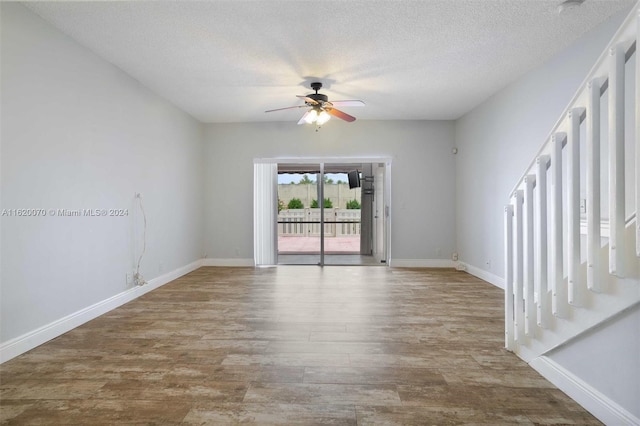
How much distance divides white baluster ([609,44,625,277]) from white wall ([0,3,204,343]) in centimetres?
373

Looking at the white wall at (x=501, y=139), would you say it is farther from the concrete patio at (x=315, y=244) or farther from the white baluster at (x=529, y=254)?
the concrete patio at (x=315, y=244)

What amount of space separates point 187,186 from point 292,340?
3.67 m

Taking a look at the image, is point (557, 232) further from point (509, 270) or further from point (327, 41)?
point (327, 41)

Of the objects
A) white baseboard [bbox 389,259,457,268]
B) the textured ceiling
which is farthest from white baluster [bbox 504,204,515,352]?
white baseboard [bbox 389,259,457,268]

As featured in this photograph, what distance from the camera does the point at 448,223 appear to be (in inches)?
225

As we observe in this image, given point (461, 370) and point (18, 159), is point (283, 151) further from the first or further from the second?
point (461, 370)

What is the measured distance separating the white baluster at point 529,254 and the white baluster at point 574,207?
36 cm

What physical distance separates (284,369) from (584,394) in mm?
1724

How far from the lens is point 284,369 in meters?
2.10

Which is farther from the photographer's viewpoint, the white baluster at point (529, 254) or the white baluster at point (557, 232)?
the white baluster at point (529, 254)

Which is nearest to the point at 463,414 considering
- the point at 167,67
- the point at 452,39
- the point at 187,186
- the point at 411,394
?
the point at 411,394

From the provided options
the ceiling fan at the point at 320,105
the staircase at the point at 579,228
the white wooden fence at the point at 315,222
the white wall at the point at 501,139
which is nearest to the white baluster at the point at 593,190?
the staircase at the point at 579,228

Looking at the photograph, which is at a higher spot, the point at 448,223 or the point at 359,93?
the point at 359,93

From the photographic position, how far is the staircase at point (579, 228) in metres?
1.42
